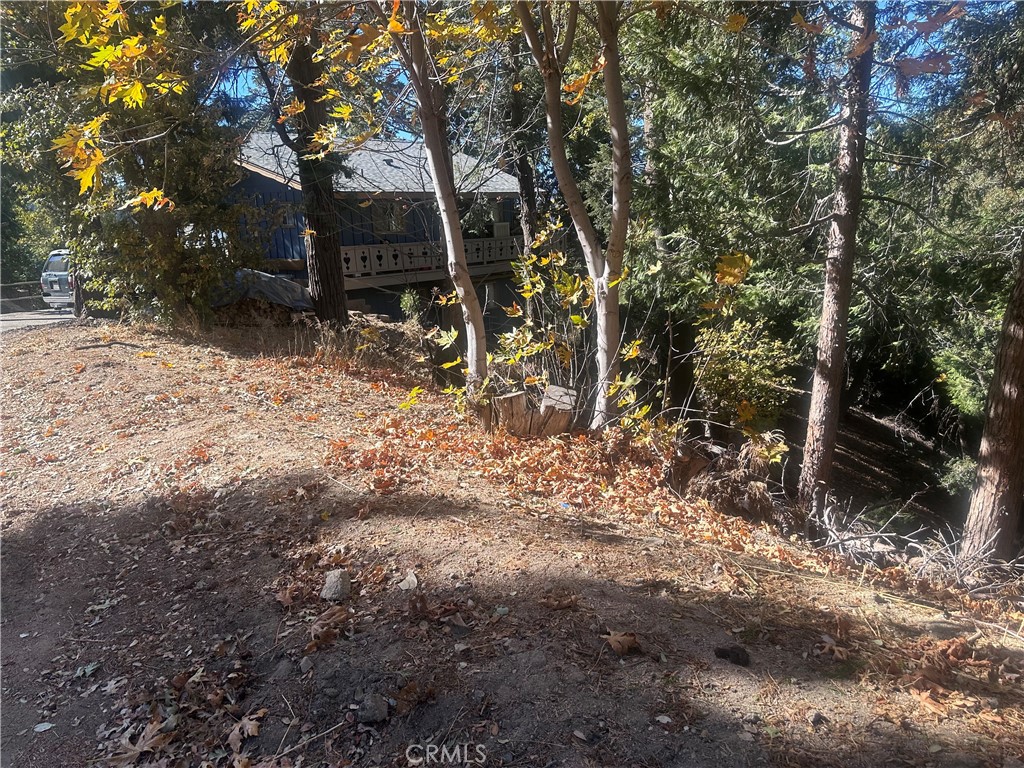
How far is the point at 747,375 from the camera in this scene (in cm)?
1158

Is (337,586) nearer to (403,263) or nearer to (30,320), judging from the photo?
(403,263)

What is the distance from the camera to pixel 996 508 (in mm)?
6500

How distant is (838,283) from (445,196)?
4875 mm

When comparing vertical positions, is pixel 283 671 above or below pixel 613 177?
below

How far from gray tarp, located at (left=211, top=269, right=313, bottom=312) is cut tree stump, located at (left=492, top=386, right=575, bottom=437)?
7.29 metres

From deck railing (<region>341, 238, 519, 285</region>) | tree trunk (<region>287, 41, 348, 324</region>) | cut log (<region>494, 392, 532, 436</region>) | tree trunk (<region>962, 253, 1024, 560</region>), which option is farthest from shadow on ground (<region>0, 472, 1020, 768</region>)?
deck railing (<region>341, 238, 519, 285</region>)

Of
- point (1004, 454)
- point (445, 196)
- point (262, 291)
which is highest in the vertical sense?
point (445, 196)

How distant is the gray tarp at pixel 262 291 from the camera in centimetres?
1180

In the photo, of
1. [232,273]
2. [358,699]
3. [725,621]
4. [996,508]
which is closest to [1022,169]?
[996,508]

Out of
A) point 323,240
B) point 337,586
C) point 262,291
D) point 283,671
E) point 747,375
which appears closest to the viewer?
point 283,671

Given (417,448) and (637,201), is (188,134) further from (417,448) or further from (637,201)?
(417,448)

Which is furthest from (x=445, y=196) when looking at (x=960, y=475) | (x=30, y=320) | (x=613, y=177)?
(x=30, y=320)

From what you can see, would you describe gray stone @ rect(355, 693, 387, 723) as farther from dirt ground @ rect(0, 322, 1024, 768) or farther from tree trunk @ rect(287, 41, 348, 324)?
tree trunk @ rect(287, 41, 348, 324)

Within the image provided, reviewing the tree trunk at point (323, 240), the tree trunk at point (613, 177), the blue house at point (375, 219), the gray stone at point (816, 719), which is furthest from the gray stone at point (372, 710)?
the blue house at point (375, 219)
